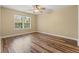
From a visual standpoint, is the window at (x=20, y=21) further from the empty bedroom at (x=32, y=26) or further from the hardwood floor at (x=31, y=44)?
the hardwood floor at (x=31, y=44)

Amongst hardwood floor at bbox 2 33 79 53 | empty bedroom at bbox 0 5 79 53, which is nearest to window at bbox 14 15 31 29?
empty bedroom at bbox 0 5 79 53

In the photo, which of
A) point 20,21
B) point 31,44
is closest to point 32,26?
point 20,21

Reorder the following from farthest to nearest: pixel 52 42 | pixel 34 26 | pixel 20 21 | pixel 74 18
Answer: pixel 52 42 < pixel 74 18 < pixel 34 26 < pixel 20 21

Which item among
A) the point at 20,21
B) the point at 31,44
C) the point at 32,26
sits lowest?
the point at 31,44

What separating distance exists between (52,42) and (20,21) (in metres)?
1.44

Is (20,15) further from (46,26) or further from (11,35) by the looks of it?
(46,26)

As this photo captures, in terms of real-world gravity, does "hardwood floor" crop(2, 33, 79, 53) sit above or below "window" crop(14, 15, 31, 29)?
below

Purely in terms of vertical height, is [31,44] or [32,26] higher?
[32,26]

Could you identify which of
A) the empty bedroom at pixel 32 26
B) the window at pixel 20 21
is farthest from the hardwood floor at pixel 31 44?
the window at pixel 20 21

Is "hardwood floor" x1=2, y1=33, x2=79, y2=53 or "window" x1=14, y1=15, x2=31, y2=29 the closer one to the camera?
"window" x1=14, y1=15, x2=31, y2=29

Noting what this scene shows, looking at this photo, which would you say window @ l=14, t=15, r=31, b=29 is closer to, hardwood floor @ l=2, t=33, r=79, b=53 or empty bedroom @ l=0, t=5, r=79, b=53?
empty bedroom @ l=0, t=5, r=79, b=53

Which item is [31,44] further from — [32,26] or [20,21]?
[20,21]
